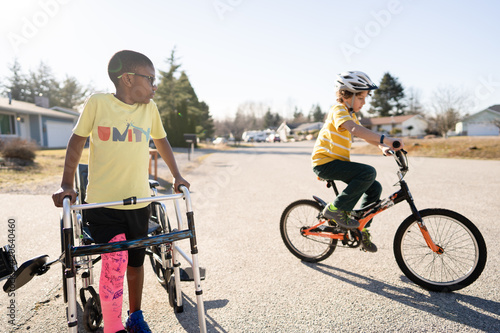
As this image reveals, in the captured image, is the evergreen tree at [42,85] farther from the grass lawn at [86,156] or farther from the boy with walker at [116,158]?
the boy with walker at [116,158]

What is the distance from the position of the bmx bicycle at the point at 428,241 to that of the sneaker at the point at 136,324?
2.07 m

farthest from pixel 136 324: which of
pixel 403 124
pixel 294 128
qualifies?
pixel 294 128

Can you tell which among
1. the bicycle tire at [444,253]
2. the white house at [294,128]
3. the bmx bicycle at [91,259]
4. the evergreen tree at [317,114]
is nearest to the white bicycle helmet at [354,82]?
the bicycle tire at [444,253]

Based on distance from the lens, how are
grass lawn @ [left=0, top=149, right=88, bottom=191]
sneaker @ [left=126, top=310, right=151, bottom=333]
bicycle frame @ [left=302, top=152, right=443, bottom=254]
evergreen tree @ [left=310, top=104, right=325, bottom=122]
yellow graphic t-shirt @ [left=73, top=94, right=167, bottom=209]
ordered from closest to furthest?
yellow graphic t-shirt @ [left=73, top=94, right=167, bottom=209] → sneaker @ [left=126, top=310, right=151, bottom=333] → bicycle frame @ [left=302, top=152, right=443, bottom=254] → grass lawn @ [left=0, top=149, right=88, bottom=191] → evergreen tree @ [left=310, top=104, right=325, bottom=122]

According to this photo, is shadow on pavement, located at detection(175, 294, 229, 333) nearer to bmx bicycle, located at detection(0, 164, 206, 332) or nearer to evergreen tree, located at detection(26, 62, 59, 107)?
bmx bicycle, located at detection(0, 164, 206, 332)

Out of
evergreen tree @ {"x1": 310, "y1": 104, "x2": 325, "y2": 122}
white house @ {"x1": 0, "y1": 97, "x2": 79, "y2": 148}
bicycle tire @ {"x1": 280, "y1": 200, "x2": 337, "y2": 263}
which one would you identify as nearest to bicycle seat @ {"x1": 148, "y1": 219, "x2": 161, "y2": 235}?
bicycle tire @ {"x1": 280, "y1": 200, "x2": 337, "y2": 263}

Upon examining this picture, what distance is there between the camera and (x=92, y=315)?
A: 7.77 feet

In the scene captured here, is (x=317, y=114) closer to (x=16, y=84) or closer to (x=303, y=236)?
(x=16, y=84)

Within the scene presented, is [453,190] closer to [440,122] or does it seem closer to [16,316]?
[16,316]

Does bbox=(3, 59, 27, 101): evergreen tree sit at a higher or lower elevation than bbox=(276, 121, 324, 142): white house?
higher

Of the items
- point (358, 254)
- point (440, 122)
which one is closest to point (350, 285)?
point (358, 254)

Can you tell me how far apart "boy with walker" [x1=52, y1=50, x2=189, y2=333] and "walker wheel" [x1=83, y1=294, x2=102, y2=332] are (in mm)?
206

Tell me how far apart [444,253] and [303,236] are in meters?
1.43

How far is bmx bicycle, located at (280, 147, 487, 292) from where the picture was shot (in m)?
2.90
